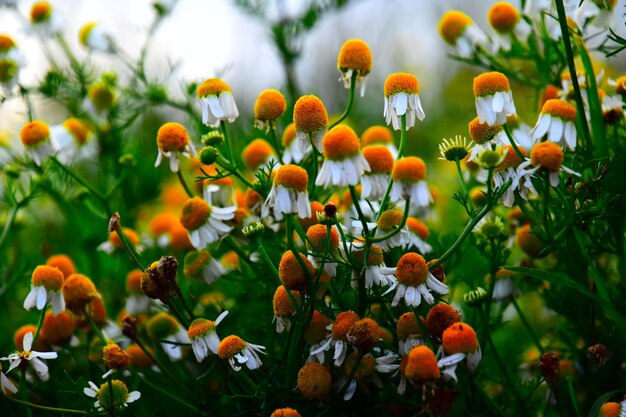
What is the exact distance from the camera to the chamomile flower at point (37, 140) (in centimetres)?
99

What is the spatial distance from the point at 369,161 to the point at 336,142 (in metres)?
0.13

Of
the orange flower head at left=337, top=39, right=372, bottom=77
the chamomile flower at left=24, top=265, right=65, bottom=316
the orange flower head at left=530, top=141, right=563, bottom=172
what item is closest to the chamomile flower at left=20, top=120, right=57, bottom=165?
the chamomile flower at left=24, top=265, right=65, bottom=316

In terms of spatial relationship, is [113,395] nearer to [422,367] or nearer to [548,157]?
[422,367]

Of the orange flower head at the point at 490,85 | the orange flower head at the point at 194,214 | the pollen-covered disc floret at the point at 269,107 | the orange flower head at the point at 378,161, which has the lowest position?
the orange flower head at the point at 194,214

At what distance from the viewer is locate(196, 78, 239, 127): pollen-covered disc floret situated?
0.85 m

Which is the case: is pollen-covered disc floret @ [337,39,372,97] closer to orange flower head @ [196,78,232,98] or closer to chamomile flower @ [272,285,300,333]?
orange flower head @ [196,78,232,98]

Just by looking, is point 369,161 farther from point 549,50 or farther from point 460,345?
point 549,50

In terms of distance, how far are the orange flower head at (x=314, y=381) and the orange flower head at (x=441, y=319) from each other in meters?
0.11

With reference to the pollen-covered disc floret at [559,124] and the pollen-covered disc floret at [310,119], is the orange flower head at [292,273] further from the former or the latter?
the pollen-covered disc floret at [559,124]

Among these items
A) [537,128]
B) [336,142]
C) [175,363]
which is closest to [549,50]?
[537,128]

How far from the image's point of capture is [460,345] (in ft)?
2.21

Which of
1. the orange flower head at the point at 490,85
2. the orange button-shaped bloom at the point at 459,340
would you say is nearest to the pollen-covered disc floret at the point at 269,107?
the orange flower head at the point at 490,85

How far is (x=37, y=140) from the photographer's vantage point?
3.25ft

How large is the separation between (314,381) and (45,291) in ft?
1.12
